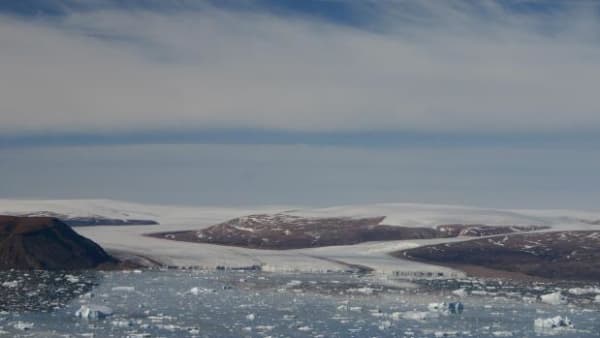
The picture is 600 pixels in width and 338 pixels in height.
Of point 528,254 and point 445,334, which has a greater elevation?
point 528,254

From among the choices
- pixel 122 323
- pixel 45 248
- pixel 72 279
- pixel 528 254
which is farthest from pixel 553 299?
pixel 45 248

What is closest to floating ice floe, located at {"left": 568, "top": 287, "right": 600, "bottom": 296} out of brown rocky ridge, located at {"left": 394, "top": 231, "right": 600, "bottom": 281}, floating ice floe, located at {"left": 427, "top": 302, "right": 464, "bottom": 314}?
brown rocky ridge, located at {"left": 394, "top": 231, "right": 600, "bottom": 281}

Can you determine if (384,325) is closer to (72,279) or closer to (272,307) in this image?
(272,307)

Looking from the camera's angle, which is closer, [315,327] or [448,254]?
[315,327]

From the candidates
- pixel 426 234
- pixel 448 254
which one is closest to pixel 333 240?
pixel 426 234

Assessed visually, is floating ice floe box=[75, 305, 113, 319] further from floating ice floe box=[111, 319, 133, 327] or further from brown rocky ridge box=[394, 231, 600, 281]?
brown rocky ridge box=[394, 231, 600, 281]

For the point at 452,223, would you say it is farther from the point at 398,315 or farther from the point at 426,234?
the point at 398,315
